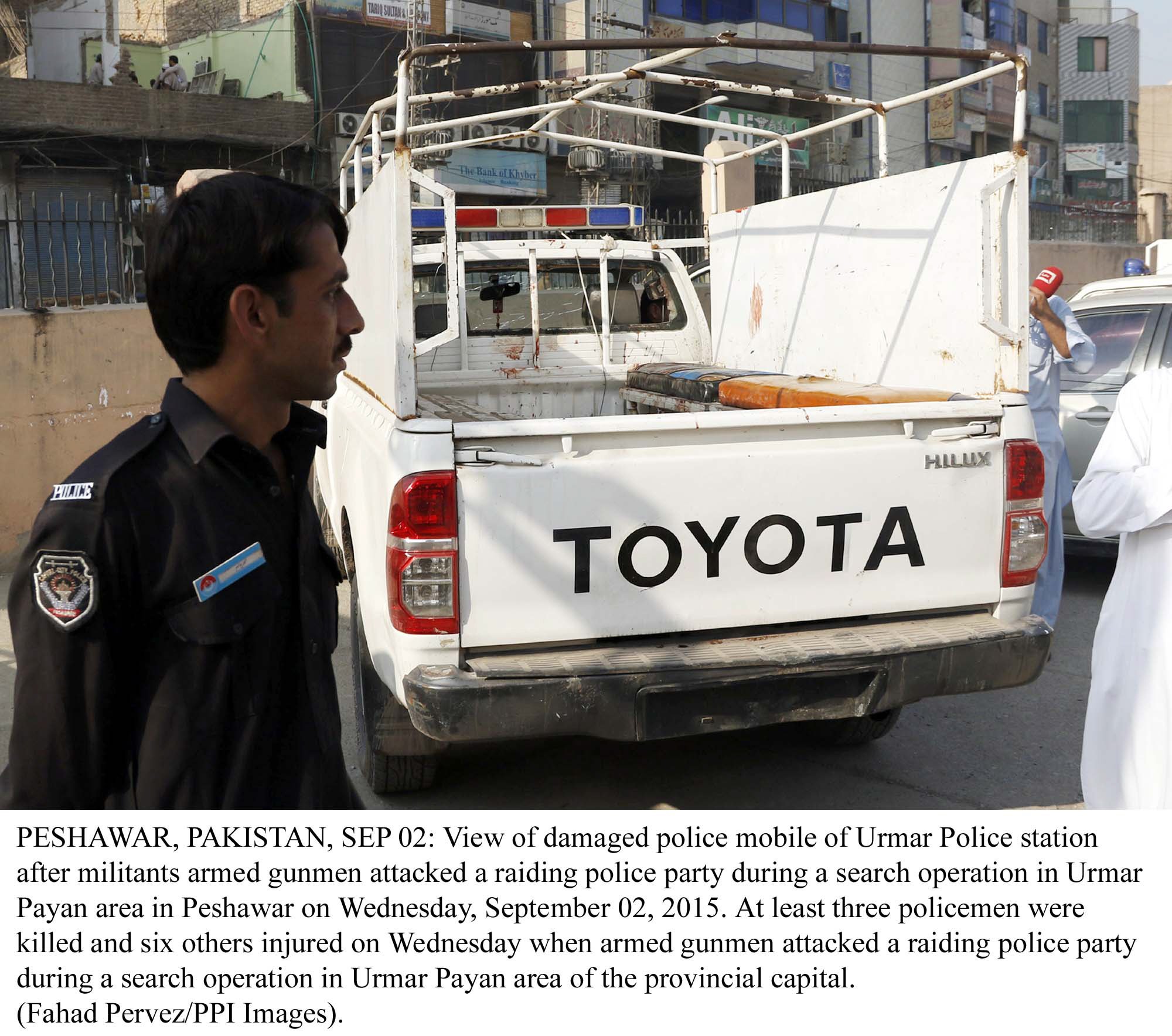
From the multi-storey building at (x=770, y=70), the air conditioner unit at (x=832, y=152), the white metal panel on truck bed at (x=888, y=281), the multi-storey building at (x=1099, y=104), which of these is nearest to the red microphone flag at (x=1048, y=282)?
the white metal panel on truck bed at (x=888, y=281)

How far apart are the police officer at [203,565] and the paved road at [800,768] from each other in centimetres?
272

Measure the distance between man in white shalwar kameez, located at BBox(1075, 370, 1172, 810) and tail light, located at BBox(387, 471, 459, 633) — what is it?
1.65m

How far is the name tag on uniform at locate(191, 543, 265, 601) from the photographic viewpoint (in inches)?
56.8

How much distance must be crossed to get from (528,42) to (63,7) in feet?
88.3

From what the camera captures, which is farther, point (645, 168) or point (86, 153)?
point (645, 168)

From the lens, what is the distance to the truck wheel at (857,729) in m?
4.69

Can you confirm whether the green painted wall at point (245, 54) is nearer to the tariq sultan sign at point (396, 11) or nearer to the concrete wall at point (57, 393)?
the tariq sultan sign at point (396, 11)

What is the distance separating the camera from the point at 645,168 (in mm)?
27234

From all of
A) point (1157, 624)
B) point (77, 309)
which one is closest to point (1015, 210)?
point (1157, 624)

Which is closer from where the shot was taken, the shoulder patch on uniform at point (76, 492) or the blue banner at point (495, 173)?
the shoulder patch on uniform at point (76, 492)

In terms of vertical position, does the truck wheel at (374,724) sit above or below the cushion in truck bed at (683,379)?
below

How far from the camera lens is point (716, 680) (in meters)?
3.40

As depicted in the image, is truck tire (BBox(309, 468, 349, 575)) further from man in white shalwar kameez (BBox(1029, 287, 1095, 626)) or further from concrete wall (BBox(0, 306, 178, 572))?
man in white shalwar kameez (BBox(1029, 287, 1095, 626))

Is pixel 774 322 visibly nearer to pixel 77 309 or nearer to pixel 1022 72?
pixel 1022 72
